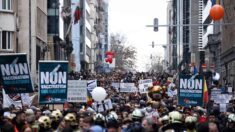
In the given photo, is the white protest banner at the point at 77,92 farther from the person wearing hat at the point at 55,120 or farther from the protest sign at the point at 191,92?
the person wearing hat at the point at 55,120

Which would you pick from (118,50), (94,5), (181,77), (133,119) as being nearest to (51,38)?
(181,77)

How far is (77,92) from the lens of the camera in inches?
952

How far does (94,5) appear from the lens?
162 metres

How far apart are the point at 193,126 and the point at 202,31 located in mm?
82310

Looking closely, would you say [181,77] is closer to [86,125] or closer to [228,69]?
[86,125]

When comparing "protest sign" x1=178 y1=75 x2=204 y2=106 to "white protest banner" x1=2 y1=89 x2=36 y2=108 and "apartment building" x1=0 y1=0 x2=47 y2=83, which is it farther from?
"apartment building" x1=0 y1=0 x2=47 y2=83

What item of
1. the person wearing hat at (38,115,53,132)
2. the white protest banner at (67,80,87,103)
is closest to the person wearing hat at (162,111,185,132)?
the person wearing hat at (38,115,53,132)

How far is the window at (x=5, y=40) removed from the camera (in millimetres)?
55050

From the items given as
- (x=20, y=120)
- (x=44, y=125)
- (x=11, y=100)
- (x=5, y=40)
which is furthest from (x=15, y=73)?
(x=5, y=40)

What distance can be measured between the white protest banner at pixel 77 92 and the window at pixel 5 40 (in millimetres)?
31002

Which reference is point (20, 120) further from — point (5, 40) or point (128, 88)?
point (5, 40)

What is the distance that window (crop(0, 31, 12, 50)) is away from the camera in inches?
2167

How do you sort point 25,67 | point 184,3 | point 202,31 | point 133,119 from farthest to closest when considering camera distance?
point 184,3 < point 202,31 < point 25,67 < point 133,119

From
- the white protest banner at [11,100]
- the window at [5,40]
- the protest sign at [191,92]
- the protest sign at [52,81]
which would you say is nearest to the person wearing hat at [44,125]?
the protest sign at [52,81]
